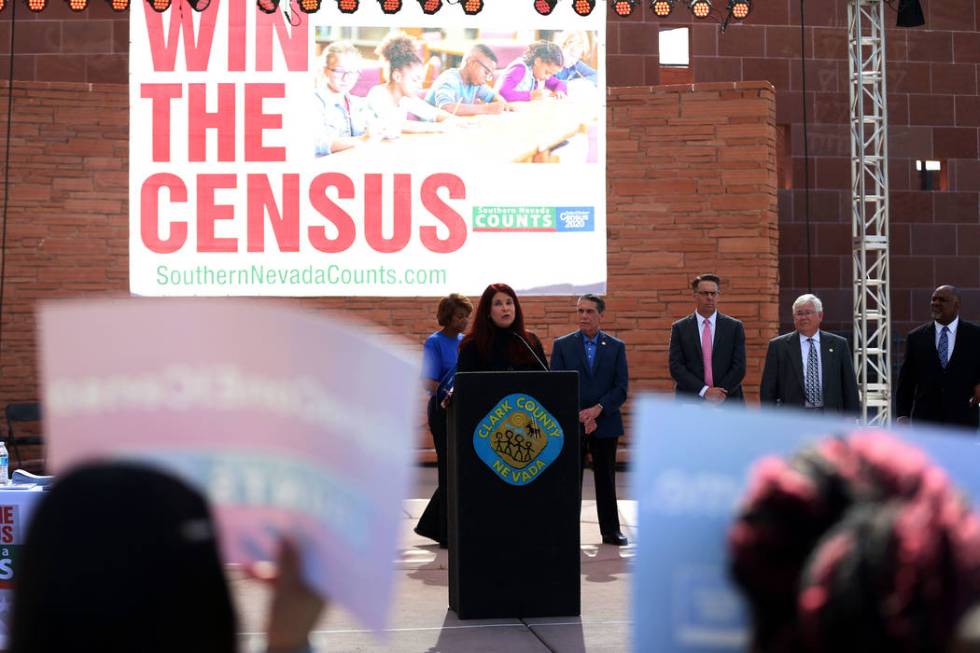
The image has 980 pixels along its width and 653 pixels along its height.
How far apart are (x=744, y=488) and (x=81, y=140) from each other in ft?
45.2

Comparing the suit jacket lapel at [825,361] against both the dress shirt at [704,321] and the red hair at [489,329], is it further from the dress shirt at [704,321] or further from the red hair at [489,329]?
the red hair at [489,329]

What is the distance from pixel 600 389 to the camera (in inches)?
352

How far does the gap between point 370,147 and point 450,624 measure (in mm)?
8197

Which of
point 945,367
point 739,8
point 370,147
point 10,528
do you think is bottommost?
point 10,528

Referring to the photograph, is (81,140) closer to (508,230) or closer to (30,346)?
(30,346)

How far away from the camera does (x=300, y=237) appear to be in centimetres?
1348

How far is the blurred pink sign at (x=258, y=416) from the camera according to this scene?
5.10ft

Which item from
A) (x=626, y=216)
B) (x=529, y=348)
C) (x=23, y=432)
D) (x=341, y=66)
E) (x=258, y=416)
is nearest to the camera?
(x=258, y=416)

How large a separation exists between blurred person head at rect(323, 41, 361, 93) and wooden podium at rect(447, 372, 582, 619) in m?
8.07

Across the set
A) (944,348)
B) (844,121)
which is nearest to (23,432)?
(944,348)

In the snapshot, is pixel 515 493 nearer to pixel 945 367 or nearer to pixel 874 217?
pixel 945 367

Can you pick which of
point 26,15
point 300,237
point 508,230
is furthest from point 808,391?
point 26,15

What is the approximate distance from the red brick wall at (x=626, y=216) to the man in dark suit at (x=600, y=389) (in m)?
5.33

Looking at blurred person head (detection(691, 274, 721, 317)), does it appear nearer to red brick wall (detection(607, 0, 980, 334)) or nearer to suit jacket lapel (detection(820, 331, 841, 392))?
suit jacket lapel (detection(820, 331, 841, 392))
